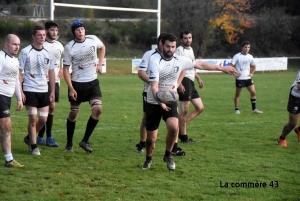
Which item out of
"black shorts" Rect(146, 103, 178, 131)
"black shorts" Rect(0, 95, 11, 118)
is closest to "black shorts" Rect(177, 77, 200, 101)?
"black shorts" Rect(146, 103, 178, 131)

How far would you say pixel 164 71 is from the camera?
28.8 ft

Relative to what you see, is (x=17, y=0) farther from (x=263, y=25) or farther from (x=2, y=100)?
(x=2, y=100)

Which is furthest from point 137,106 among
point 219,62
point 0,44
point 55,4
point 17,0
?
point 17,0

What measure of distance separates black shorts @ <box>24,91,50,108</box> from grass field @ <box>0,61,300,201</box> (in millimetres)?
866

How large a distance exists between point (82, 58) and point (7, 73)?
5.57 feet

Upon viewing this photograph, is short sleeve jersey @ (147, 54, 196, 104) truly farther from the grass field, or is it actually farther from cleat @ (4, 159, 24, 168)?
cleat @ (4, 159, 24, 168)

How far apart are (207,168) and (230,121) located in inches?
250

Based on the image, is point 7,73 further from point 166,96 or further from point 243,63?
point 243,63

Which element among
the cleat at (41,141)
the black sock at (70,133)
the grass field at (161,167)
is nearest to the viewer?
the grass field at (161,167)

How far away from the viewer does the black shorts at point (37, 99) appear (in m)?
9.95

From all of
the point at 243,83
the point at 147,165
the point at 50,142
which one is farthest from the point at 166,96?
the point at 243,83

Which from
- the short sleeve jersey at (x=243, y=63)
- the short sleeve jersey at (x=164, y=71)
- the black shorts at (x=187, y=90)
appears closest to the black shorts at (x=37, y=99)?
the short sleeve jersey at (x=164, y=71)

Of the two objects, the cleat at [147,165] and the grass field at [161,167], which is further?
the cleat at [147,165]

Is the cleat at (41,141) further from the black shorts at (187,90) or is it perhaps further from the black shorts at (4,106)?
the black shorts at (187,90)
